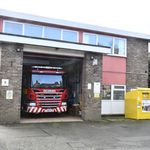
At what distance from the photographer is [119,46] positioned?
885 inches

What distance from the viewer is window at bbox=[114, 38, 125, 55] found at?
2220cm

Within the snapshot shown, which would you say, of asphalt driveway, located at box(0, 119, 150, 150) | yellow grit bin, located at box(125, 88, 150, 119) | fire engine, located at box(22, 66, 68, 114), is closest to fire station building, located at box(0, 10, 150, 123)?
fire engine, located at box(22, 66, 68, 114)

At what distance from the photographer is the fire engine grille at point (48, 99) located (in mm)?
17422

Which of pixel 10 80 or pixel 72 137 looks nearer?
pixel 72 137

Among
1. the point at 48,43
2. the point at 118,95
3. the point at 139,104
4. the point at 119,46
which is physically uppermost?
the point at 119,46

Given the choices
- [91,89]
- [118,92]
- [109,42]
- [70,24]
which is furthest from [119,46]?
[91,89]

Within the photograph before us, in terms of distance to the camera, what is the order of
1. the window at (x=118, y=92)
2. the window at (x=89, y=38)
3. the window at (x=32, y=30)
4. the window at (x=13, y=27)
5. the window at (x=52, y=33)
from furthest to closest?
the window at (x=118, y=92)
the window at (x=89, y=38)
the window at (x=52, y=33)
the window at (x=32, y=30)
the window at (x=13, y=27)

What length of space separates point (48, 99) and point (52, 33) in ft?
15.2

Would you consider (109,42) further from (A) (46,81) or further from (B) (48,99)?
(B) (48,99)

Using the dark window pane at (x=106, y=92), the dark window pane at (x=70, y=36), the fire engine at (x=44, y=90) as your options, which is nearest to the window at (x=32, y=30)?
the dark window pane at (x=70, y=36)

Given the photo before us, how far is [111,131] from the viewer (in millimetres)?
13766

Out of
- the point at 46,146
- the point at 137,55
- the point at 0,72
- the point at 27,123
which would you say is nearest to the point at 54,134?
the point at 46,146

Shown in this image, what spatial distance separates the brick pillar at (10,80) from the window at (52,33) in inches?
173

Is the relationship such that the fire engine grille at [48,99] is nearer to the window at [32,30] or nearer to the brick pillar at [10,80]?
the brick pillar at [10,80]
